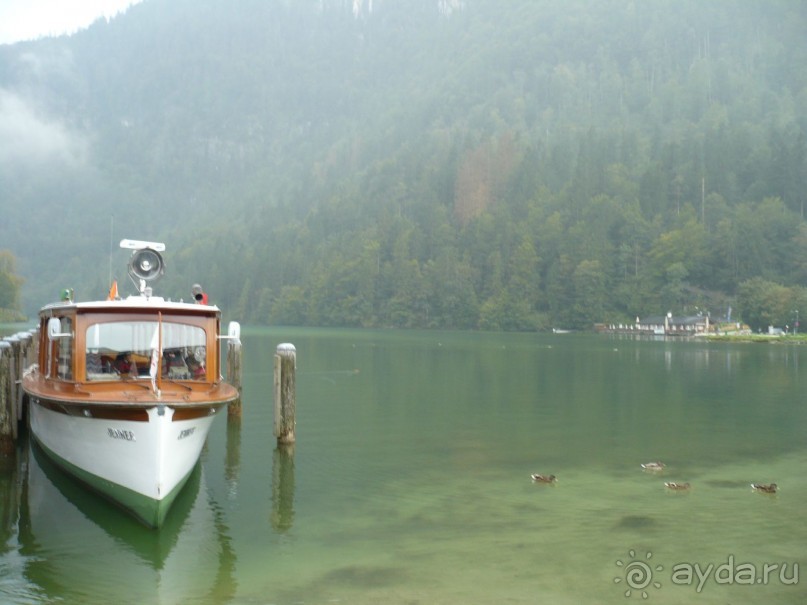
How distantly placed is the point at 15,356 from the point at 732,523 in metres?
21.2

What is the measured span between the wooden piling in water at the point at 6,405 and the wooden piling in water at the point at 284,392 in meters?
7.49

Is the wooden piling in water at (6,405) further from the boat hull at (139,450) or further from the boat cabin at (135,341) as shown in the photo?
the boat hull at (139,450)

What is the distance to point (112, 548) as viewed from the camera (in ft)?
50.4

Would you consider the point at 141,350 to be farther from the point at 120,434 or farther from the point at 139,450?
the point at 139,450

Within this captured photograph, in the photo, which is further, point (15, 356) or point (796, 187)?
point (796, 187)

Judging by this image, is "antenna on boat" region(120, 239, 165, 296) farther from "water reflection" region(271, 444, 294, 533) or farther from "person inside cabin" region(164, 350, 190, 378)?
"water reflection" region(271, 444, 294, 533)

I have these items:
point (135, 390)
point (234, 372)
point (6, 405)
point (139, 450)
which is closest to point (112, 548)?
point (139, 450)

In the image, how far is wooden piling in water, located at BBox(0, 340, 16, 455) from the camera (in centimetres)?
2278

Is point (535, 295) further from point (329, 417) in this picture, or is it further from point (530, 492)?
point (530, 492)

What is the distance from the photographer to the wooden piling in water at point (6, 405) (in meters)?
22.8

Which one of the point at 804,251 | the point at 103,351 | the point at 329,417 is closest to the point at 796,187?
A: the point at 804,251

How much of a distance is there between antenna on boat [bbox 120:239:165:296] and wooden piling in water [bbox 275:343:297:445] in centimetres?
504

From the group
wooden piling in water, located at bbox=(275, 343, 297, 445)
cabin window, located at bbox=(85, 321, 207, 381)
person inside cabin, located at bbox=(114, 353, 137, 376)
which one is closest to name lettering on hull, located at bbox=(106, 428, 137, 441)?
A: cabin window, located at bbox=(85, 321, 207, 381)

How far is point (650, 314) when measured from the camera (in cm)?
16400
